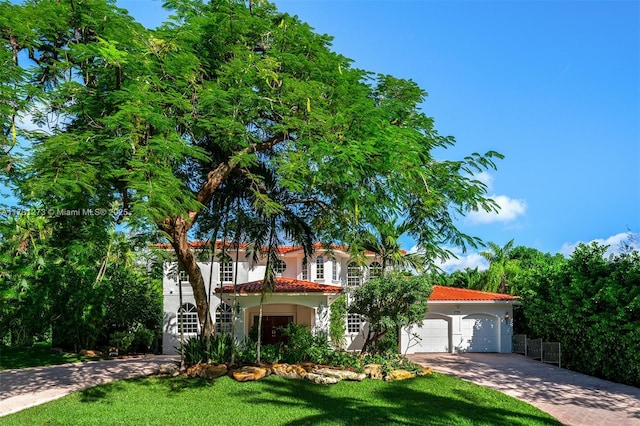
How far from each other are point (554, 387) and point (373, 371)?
6374mm

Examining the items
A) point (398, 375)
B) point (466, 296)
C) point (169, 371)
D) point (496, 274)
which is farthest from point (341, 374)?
point (496, 274)

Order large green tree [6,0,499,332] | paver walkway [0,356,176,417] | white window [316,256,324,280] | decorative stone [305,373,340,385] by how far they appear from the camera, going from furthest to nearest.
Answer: white window [316,256,324,280], decorative stone [305,373,340,385], paver walkway [0,356,176,417], large green tree [6,0,499,332]

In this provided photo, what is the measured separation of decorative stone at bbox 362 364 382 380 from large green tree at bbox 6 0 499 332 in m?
6.06

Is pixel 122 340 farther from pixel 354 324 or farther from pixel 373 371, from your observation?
pixel 373 371

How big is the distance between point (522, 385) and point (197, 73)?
15.2 m

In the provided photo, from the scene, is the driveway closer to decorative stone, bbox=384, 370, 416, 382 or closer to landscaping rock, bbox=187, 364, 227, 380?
decorative stone, bbox=384, 370, 416, 382

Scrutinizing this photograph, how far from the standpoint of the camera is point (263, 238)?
20.3 metres

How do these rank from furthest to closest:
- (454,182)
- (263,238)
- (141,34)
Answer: (263,238) < (454,182) < (141,34)

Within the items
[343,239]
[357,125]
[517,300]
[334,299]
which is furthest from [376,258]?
[357,125]

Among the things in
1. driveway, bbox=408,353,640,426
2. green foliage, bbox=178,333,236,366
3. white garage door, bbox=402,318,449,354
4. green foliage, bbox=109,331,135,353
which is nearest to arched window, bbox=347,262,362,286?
white garage door, bbox=402,318,449,354

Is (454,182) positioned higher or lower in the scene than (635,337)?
higher

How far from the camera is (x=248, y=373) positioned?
17.3 meters

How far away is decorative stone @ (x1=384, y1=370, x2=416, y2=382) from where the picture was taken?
60.2 ft

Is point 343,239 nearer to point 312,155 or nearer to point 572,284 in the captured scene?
point 312,155
